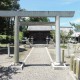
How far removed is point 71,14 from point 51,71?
3858 mm

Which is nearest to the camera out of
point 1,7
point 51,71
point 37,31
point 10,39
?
point 51,71

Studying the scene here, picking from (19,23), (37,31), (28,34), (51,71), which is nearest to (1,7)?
(19,23)

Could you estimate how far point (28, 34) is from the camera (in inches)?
2633

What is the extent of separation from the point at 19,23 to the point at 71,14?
3.36 metres

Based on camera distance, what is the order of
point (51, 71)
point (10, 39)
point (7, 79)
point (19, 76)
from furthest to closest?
point (10, 39), point (51, 71), point (19, 76), point (7, 79)

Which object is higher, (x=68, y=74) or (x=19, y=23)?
(x=19, y=23)

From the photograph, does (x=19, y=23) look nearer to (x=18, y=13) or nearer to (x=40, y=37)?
(x=18, y=13)

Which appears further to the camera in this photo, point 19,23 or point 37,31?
point 37,31

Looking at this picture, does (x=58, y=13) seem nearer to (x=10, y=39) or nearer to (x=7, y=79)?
(x=7, y=79)

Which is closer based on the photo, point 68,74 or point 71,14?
point 68,74

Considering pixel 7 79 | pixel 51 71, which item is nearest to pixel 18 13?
pixel 51 71

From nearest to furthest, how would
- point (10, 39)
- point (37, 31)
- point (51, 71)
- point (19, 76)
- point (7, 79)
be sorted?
point (7, 79)
point (19, 76)
point (51, 71)
point (10, 39)
point (37, 31)

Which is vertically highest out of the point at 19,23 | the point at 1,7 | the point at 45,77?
the point at 1,7

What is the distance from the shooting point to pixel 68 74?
1377 centimetres
